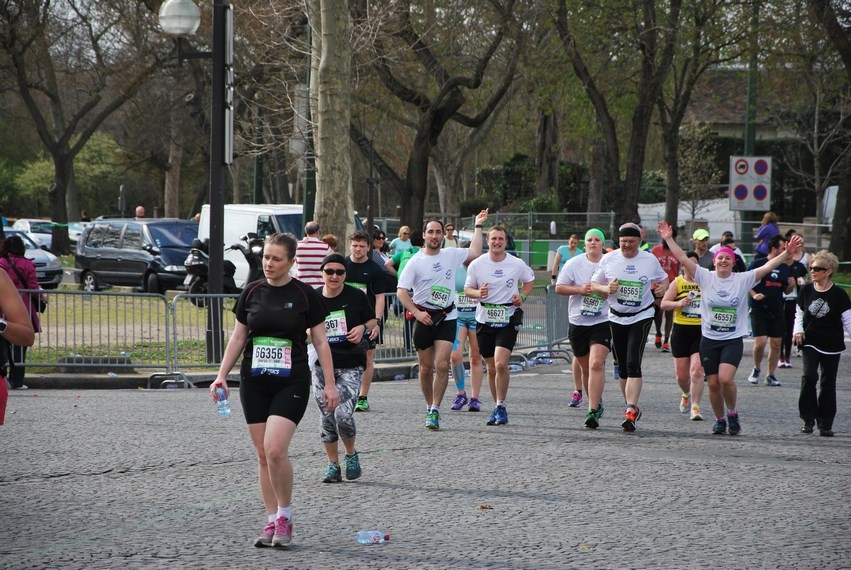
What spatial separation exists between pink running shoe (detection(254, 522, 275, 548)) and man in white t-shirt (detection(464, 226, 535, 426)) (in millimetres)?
4636

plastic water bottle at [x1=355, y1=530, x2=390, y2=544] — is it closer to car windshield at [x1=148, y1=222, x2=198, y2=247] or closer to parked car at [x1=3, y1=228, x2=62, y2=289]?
car windshield at [x1=148, y1=222, x2=198, y2=247]

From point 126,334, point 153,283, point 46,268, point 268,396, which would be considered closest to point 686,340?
point 268,396

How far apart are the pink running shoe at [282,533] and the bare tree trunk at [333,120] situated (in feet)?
41.4

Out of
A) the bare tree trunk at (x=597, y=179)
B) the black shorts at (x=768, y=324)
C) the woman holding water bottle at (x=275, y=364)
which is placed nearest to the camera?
the woman holding water bottle at (x=275, y=364)

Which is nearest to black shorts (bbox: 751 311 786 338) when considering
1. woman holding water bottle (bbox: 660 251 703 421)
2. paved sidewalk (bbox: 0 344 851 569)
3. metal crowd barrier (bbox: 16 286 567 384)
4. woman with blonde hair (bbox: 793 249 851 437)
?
paved sidewalk (bbox: 0 344 851 569)

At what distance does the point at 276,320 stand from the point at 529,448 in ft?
11.7

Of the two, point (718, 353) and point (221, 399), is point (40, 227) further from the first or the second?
point (221, 399)

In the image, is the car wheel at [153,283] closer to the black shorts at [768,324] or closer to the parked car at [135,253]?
the parked car at [135,253]

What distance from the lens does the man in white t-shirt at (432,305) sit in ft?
35.0

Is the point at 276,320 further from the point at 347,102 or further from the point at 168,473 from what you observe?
the point at 347,102

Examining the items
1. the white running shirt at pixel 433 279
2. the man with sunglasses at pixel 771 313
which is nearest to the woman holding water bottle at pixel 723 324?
the white running shirt at pixel 433 279

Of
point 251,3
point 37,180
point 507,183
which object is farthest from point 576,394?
point 37,180

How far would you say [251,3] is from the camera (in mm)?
28312

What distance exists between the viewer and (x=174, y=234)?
86.9ft
